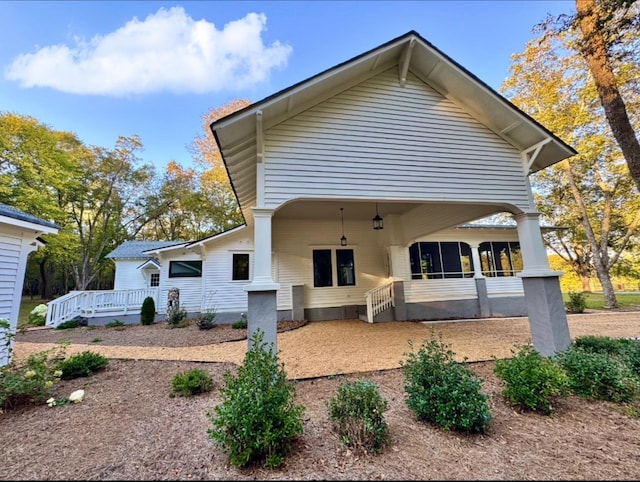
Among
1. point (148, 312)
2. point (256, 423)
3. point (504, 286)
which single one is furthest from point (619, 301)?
point (148, 312)

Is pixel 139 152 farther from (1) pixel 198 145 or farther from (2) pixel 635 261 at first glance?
(2) pixel 635 261

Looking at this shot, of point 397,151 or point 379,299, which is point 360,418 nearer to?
point 397,151

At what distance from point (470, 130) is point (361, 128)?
2.39m

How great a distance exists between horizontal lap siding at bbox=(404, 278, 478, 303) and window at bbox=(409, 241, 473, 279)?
9.1 inches

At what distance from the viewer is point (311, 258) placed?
398 inches

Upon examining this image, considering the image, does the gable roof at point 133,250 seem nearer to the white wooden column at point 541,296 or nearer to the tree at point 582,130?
the white wooden column at point 541,296

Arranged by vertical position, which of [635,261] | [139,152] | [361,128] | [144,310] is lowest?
[144,310]

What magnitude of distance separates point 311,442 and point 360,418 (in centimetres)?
55

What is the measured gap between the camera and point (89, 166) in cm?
1898

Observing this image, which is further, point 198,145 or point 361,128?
point 198,145

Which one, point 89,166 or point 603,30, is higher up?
point 89,166

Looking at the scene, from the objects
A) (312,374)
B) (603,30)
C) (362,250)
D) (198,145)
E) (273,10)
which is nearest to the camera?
(312,374)

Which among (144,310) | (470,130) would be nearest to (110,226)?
(144,310)

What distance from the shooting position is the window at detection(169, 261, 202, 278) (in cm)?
1172
